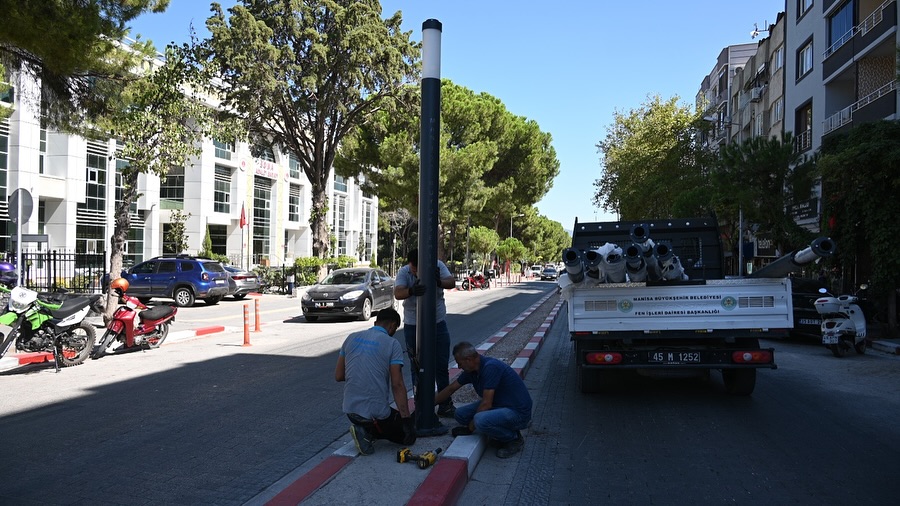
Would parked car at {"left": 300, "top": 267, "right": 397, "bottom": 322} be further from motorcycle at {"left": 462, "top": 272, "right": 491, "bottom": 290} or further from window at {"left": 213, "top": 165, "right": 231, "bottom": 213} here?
window at {"left": 213, "top": 165, "right": 231, "bottom": 213}

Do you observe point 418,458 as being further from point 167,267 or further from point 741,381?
point 167,267

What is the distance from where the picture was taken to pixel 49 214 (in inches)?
1211

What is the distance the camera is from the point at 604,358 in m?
7.01

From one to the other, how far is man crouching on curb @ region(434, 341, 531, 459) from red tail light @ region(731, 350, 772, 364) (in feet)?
9.39

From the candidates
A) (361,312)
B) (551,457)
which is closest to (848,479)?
(551,457)

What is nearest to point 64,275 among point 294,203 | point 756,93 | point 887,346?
point 887,346

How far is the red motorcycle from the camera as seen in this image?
1032 cm

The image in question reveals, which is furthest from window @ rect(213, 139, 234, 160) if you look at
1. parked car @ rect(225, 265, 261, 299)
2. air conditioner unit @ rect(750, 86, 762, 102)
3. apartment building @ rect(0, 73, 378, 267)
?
air conditioner unit @ rect(750, 86, 762, 102)

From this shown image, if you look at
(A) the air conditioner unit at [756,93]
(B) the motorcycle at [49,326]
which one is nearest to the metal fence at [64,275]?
(B) the motorcycle at [49,326]

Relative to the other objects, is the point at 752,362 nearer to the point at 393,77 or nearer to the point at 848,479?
the point at 848,479

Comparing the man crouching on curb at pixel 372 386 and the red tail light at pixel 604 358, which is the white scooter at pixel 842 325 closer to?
the red tail light at pixel 604 358

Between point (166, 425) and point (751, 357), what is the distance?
20.1 ft

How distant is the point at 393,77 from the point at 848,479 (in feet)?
82.5

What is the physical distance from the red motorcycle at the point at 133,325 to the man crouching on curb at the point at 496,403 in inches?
284
